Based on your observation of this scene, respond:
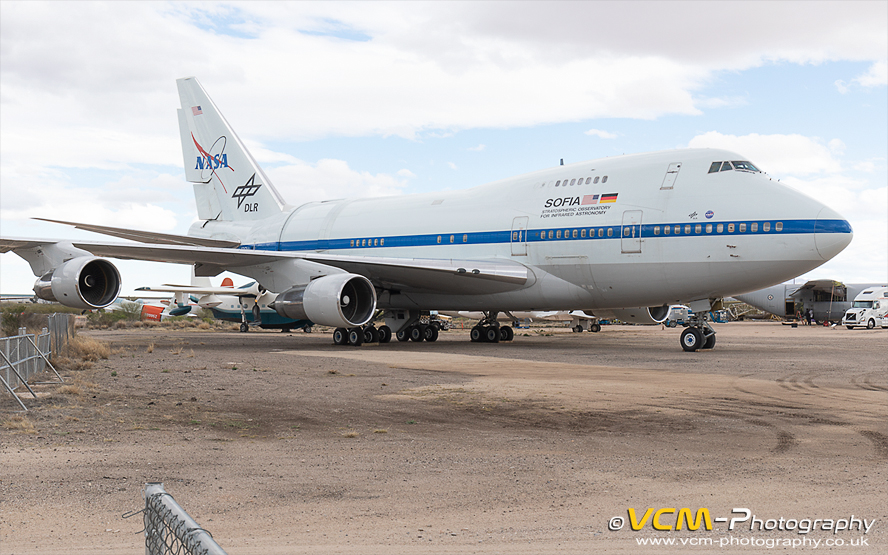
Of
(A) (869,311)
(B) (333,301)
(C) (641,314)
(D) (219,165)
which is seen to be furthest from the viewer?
(A) (869,311)

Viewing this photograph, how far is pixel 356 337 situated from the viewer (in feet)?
71.1

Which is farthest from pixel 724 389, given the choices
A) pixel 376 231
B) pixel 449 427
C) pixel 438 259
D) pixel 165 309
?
pixel 165 309

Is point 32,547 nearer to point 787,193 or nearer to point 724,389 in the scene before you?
point 724,389

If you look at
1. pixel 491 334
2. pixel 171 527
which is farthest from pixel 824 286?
pixel 171 527

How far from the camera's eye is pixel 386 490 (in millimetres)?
5289

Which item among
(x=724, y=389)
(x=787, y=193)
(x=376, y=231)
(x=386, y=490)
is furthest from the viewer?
(x=376, y=231)

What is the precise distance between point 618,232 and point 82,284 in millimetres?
12648

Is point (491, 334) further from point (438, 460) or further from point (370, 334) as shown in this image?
Result: point (438, 460)

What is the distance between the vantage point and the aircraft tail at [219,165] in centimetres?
2714

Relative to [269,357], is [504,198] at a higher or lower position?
higher

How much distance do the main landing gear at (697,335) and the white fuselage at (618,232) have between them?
86cm

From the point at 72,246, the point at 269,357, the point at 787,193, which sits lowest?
the point at 269,357

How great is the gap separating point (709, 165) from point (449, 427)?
12157 millimetres

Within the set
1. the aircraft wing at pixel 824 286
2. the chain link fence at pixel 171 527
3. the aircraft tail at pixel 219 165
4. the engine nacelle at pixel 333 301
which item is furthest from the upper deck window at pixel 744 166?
the aircraft wing at pixel 824 286
